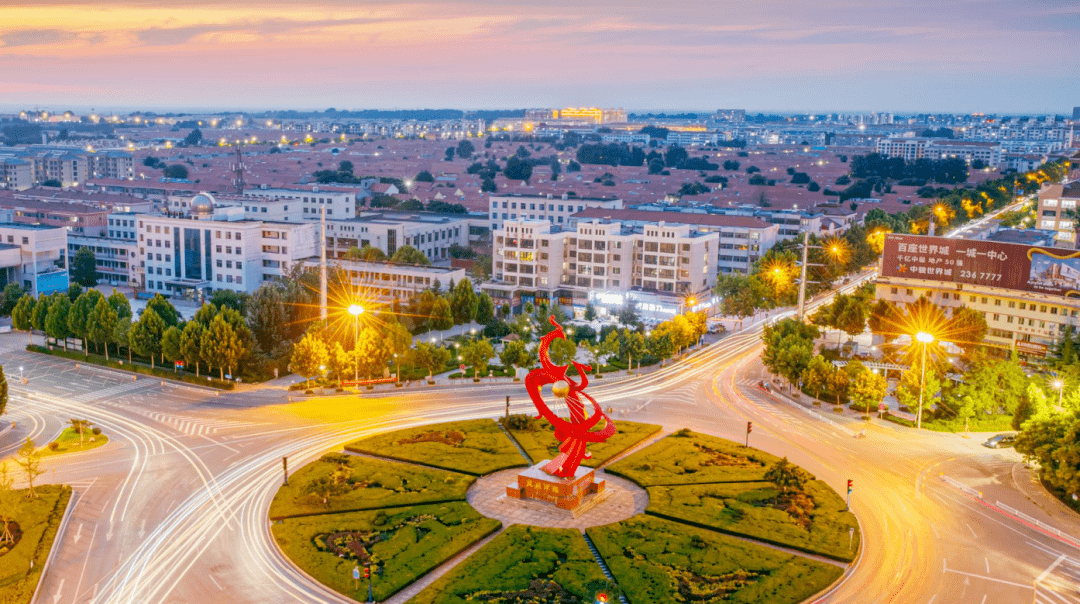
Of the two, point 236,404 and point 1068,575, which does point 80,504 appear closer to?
point 236,404

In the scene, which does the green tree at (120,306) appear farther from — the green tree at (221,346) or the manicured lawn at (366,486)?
the manicured lawn at (366,486)

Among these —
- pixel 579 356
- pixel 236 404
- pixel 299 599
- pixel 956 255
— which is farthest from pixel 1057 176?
pixel 299 599

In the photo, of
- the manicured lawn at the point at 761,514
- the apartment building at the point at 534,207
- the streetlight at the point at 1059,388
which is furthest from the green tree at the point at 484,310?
the streetlight at the point at 1059,388

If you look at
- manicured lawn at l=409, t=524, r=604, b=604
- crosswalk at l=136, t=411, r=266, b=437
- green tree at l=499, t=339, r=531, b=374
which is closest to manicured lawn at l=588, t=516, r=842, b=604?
manicured lawn at l=409, t=524, r=604, b=604

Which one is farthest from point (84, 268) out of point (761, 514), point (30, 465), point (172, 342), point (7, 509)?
point (761, 514)

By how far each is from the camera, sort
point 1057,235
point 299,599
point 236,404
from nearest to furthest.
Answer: point 299,599, point 236,404, point 1057,235

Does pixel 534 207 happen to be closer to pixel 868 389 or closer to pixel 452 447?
pixel 868 389
